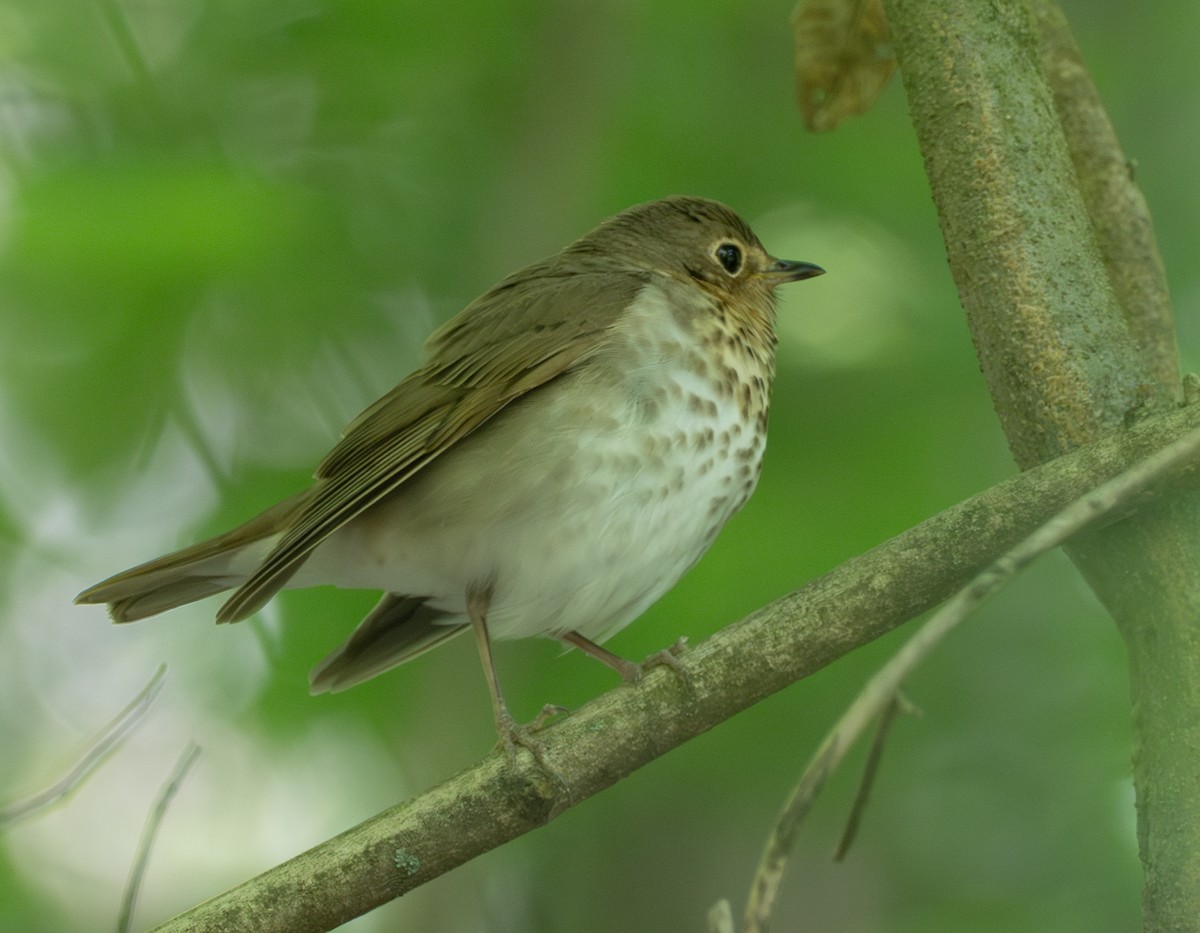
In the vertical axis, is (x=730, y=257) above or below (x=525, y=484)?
above

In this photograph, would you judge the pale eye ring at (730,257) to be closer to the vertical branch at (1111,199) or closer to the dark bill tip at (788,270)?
the dark bill tip at (788,270)

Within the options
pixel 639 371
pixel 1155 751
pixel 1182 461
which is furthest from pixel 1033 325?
pixel 639 371

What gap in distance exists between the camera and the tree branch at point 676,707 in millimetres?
2244

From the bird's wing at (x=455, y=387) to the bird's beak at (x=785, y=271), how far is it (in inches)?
21.7

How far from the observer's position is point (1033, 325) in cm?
249

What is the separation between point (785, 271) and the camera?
406cm

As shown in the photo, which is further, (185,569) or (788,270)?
(788,270)

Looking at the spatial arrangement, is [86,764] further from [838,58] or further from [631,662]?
[838,58]

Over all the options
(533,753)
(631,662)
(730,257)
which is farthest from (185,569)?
(730,257)

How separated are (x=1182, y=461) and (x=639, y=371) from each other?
5.42 ft

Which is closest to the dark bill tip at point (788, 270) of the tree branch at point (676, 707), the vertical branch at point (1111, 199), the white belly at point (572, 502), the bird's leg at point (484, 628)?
the white belly at point (572, 502)

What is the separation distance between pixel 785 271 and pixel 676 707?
6.60 ft

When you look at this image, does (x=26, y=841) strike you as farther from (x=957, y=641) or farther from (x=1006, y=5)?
(x=1006, y=5)

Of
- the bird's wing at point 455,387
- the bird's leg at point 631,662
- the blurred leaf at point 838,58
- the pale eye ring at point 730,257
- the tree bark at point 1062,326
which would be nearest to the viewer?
the tree bark at point 1062,326
